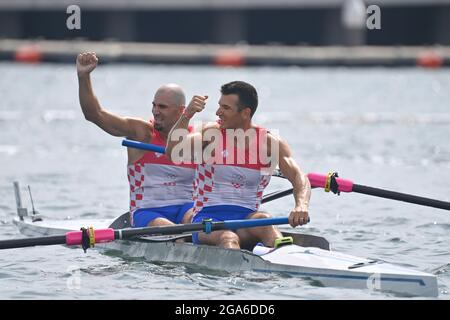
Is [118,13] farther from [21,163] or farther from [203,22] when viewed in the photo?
[21,163]

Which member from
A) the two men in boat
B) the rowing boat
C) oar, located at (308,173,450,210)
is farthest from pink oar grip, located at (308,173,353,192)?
the rowing boat

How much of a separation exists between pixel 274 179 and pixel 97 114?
9.59 m

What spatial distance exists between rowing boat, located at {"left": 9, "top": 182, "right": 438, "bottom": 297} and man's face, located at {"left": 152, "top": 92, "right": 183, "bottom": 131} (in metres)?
1.26

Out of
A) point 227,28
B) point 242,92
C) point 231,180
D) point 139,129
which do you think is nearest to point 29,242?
point 139,129

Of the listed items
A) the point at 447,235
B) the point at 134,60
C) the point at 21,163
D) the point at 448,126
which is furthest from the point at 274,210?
the point at 134,60

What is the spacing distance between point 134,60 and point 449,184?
44790 millimetres

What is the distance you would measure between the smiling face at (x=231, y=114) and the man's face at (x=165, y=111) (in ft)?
2.96

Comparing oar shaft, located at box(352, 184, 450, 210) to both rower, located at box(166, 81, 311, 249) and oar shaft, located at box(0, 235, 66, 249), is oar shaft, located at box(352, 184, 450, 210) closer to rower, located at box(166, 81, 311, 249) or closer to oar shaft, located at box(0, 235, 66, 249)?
rower, located at box(166, 81, 311, 249)

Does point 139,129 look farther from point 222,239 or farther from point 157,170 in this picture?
point 222,239

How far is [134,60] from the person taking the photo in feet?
212

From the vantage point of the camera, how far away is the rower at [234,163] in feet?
40.5

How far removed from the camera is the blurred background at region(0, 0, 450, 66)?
64438 mm

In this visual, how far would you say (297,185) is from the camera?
1234cm

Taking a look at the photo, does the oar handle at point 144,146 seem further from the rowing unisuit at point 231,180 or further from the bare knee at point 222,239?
the bare knee at point 222,239
